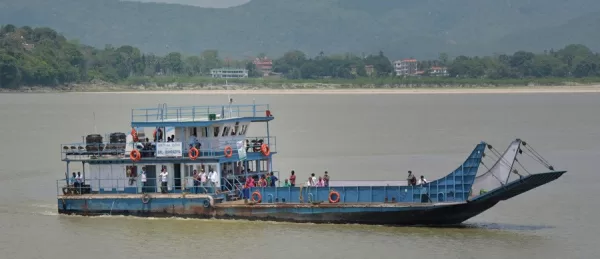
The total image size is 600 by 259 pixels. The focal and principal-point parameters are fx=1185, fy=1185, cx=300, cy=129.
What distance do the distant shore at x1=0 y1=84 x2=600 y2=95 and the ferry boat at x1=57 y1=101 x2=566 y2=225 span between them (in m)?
127

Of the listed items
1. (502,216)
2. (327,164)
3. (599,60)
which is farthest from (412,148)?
(599,60)

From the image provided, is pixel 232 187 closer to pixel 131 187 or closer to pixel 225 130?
pixel 225 130

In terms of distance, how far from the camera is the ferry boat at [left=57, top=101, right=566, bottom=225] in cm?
3316

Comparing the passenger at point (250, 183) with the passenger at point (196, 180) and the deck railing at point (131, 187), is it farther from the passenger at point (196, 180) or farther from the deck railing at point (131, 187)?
the passenger at point (196, 180)

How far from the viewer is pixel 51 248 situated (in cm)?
3306

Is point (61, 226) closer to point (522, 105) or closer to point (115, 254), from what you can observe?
point (115, 254)

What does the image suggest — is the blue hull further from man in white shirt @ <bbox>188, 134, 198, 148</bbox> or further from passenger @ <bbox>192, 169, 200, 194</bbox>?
man in white shirt @ <bbox>188, 134, 198, 148</bbox>

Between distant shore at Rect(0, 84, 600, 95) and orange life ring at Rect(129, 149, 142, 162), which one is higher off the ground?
orange life ring at Rect(129, 149, 142, 162)

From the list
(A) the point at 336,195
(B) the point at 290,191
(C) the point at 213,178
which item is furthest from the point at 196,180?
(A) the point at 336,195


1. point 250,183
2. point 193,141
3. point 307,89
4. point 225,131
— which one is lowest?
point 307,89

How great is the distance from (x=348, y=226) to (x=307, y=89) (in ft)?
494

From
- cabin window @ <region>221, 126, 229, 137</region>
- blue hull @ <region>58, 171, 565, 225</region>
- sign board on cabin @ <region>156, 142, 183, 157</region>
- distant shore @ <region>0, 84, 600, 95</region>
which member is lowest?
distant shore @ <region>0, 84, 600, 95</region>

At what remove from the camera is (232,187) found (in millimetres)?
36031

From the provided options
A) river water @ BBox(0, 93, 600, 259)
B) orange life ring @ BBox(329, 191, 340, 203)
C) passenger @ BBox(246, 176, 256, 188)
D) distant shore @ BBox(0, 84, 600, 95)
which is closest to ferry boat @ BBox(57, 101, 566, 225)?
orange life ring @ BBox(329, 191, 340, 203)
